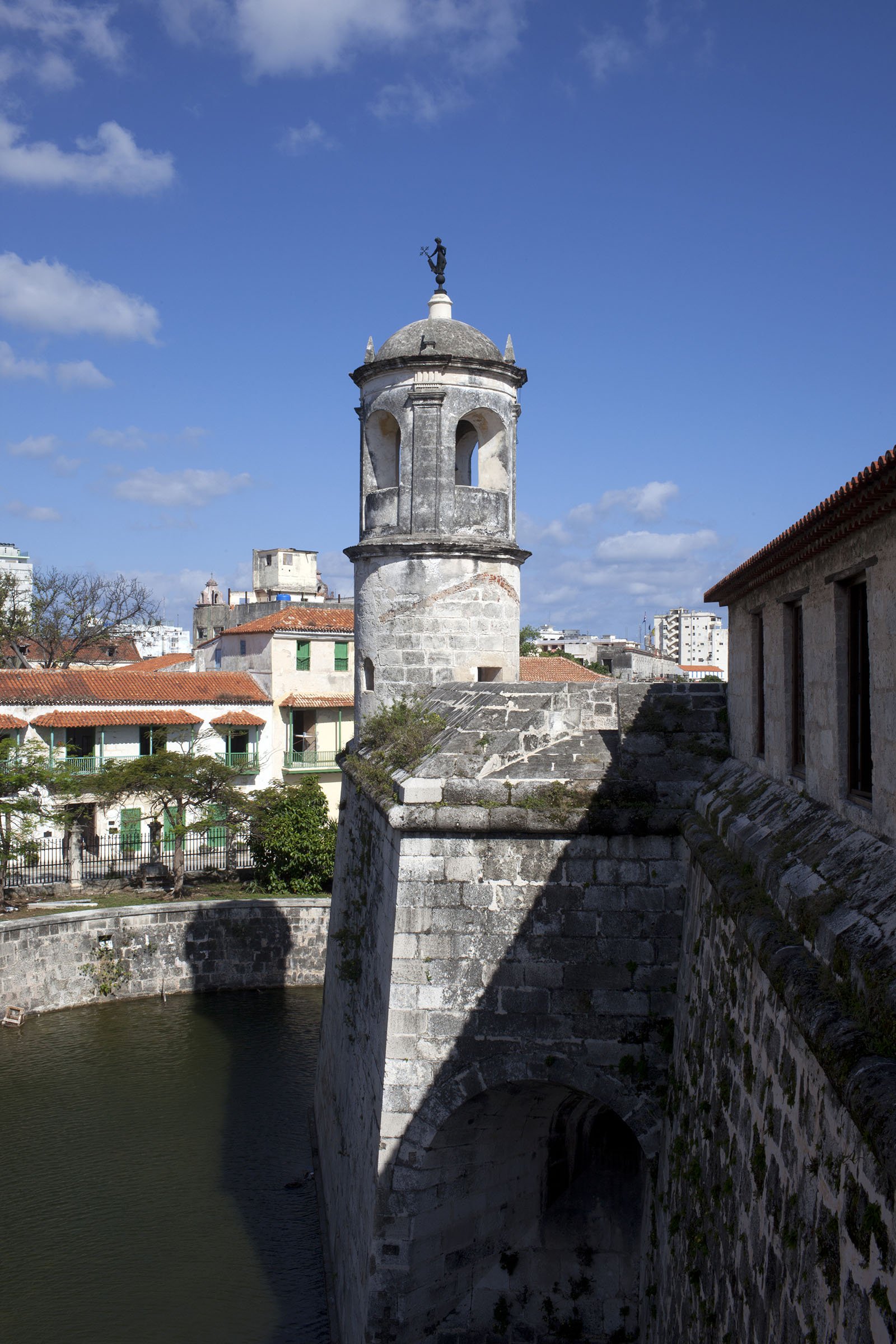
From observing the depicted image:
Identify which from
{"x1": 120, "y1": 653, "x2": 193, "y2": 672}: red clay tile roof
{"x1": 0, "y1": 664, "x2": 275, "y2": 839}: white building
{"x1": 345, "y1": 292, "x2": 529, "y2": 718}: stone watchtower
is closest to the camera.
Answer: {"x1": 345, "y1": 292, "x2": 529, "y2": 718}: stone watchtower

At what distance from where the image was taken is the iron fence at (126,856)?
27.7m

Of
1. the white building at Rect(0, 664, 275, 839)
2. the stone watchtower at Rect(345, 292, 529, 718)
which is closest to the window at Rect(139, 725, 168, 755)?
the white building at Rect(0, 664, 275, 839)

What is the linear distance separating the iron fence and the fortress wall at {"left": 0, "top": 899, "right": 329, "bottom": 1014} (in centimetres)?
434

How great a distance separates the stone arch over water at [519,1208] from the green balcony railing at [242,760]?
22433 mm

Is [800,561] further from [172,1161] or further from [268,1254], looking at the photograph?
[172,1161]

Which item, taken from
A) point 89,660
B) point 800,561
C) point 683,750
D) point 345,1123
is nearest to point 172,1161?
point 345,1123

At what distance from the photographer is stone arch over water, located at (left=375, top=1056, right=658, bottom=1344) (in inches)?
353

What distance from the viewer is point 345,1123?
1208 cm

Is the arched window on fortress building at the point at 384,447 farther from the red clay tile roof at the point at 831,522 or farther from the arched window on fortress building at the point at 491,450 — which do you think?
the red clay tile roof at the point at 831,522

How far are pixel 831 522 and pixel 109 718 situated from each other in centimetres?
2800

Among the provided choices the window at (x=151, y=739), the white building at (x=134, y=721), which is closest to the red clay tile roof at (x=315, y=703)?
Answer: the white building at (x=134, y=721)

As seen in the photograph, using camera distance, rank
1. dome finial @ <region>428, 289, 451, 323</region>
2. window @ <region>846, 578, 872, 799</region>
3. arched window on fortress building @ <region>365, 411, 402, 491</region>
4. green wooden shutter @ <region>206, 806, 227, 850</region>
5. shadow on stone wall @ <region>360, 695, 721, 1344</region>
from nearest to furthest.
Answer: window @ <region>846, 578, 872, 799</region> → shadow on stone wall @ <region>360, 695, 721, 1344</region> → arched window on fortress building @ <region>365, 411, 402, 491</region> → dome finial @ <region>428, 289, 451, 323</region> → green wooden shutter @ <region>206, 806, 227, 850</region>

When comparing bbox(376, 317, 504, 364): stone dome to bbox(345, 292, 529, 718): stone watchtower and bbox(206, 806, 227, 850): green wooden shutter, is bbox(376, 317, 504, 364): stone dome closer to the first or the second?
bbox(345, 292, 529, 718): stone watchtower

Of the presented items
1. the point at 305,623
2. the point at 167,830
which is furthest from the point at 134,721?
the point at 305,623
